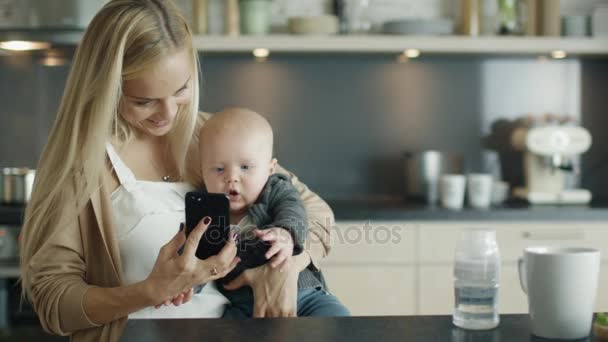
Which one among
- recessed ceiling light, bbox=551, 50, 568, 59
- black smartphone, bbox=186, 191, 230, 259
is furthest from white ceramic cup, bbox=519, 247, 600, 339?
recessed ceiling light, bbox=551, 50, 568, 59

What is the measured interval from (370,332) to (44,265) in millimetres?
737

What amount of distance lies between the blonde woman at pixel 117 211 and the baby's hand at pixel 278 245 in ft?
0.13

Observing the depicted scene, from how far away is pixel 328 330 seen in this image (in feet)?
4.18

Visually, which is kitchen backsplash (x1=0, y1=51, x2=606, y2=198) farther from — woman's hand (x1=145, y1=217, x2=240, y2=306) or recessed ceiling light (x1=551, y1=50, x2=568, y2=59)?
woman's hand (x1=145, y1=217, x2=240, y2=306)

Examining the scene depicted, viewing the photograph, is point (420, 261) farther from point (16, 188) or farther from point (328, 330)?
point (328, 330)

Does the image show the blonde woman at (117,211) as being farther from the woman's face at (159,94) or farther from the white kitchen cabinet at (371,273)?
the white kitchen cabinet at (371,273)

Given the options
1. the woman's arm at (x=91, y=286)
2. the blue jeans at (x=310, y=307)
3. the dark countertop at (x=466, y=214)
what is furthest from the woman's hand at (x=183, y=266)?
the dark countertop at (x=466, y=214)

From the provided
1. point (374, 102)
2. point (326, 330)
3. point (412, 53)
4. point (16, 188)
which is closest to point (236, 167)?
point (326, 330)

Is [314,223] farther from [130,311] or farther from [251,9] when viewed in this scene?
[251,9]

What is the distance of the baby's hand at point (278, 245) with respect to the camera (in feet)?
5.35

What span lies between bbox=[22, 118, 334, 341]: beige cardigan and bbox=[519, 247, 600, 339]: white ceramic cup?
83 cm

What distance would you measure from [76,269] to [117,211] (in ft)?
0.58

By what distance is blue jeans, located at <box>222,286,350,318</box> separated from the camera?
1.75 meters

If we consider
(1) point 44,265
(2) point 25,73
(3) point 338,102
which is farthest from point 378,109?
(1) point 44,265
